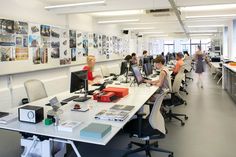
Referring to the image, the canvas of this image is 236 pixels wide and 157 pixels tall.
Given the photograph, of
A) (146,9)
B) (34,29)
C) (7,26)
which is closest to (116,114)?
(7,26)

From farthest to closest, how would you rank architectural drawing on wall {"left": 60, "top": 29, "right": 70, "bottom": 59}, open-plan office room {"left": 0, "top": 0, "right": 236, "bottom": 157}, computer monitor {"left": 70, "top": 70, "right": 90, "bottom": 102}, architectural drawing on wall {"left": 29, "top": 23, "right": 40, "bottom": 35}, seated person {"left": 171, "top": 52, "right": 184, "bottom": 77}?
1. seated person {"left": 171, "top": 52, "right": 184, "bottom": 77}
2. architectural drawing on wall {"left": 60, "top": 29, "right": 70, "bottom": 59}
3. architectural drawing on wall {"left": 29, "top": 23, "right": 40, "bottom": 35}
4. computer monitor {"left": 70, "top": 70, "right": 90, "bottom": 102}
5. open-plan office room {"left": 0, "top": 0, "right": 236, "bottom": 157}

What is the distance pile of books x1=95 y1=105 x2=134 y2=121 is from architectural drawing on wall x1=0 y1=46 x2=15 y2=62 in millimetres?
3143

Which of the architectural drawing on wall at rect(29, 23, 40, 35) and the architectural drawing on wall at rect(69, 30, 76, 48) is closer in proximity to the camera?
the architectural drawing on wall at rect(29, 23, 40, 35)

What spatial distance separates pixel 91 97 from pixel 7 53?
2459 mm

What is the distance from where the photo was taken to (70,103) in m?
3.34

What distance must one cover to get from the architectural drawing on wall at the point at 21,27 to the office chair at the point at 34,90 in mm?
1974

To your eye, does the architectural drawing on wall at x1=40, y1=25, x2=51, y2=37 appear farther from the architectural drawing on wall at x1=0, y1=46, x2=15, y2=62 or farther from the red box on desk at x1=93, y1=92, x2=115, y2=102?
the red box on desk at x1=93, y1=92, x2=115, y2=102

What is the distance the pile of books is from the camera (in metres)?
2.49

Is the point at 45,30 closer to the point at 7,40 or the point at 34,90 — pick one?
the point at 7,40

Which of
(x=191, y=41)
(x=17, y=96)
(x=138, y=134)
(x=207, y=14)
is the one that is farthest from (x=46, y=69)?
(x=191, y=41)

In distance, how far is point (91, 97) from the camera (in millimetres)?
3701

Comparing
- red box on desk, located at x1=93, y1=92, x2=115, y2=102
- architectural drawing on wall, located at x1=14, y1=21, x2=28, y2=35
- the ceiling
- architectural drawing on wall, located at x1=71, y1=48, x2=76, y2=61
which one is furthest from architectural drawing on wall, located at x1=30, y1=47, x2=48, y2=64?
red box on desk, located at x1=93, y1=92, x2=115, y2=102

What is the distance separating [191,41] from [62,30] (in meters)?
20.7

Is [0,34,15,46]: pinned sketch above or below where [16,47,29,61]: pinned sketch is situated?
above
